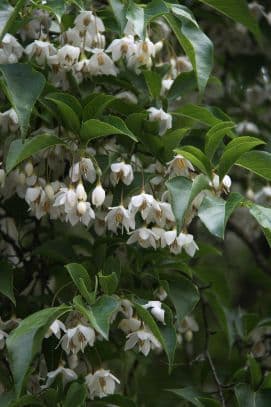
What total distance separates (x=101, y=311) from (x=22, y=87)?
52 centimetres

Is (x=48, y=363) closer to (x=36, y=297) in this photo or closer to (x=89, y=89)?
(x=36, y=297)

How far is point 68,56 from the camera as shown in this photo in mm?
1920

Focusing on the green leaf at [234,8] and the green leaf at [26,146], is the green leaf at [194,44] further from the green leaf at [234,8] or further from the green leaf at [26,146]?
the green leaf at [26,146]

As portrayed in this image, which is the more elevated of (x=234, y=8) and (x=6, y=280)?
(x=234, y=8)

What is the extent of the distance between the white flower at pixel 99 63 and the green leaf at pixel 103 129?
21cm

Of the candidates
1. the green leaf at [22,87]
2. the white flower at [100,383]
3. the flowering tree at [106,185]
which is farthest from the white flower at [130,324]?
the green leaf at [22,87]

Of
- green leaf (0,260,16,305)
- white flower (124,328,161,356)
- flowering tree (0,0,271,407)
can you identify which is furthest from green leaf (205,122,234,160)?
green leaf (0,260,16,305)

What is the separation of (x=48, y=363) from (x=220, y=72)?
163 centimetres

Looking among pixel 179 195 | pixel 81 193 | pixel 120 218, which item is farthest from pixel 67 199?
pixel 179 195

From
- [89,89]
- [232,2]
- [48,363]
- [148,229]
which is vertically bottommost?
[48,363]

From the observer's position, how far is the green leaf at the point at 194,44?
1886 millimetres

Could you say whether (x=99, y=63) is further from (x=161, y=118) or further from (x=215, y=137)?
(x=215, y=137)

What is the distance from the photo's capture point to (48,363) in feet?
6.52

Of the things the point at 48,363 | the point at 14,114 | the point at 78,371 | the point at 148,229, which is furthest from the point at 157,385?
the point at 14,114
